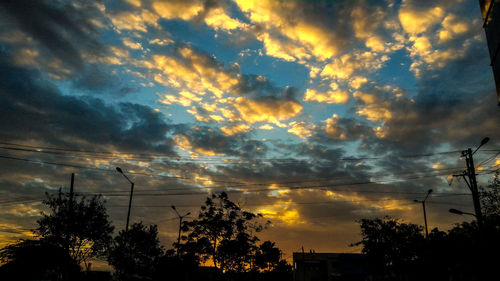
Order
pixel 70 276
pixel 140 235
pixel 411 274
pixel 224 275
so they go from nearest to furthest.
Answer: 1. pixel 70 276
2. pixel 411 274
3. pixel 224 275
4. pixel 140 235

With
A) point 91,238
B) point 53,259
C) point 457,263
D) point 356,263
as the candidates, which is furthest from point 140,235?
point 457,263

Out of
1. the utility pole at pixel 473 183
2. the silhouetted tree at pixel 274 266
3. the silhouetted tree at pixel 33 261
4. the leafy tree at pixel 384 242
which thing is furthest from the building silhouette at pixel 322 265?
the silhouetted tree at pixel 33 261

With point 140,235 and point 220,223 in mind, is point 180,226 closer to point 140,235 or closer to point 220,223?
point 220,223

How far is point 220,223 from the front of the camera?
163 feet

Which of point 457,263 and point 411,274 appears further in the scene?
point 411,274

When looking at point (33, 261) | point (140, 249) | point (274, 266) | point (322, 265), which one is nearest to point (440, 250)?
point (33, 261)

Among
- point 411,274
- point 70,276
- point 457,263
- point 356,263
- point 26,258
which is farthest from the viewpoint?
point 356,263

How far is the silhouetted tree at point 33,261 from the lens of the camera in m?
15.7

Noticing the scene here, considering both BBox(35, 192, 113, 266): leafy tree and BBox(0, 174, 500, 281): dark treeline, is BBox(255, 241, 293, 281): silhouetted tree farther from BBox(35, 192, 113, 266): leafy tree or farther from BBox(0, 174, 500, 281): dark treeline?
BBox(35, 192, 113, 266): leafy tree

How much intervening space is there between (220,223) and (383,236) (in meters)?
28.3

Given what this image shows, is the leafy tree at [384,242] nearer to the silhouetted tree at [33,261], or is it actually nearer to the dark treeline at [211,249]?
the dark treeline at [211,249]

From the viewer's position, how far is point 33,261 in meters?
16.4

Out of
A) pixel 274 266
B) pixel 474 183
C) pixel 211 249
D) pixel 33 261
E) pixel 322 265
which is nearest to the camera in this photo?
pixel 33 261

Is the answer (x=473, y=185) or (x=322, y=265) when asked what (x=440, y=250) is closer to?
(x=473, y=185)
